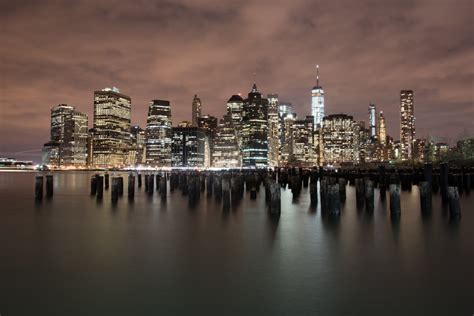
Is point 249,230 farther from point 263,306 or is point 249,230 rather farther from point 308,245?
point 263,306

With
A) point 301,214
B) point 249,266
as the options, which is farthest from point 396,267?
point 301,214

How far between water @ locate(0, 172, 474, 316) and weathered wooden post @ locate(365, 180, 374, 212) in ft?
3.93

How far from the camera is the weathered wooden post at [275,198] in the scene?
60.1ft

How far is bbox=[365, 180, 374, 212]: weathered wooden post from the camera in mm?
20698

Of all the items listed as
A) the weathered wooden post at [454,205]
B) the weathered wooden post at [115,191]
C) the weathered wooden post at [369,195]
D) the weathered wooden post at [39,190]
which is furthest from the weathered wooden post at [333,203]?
the weathered wooden post at [39,190]

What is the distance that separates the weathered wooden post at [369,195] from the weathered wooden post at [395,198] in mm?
2478

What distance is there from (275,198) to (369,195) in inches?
208

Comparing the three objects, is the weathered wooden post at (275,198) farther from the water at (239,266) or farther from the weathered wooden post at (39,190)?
the weathered wooden post at (39,190)

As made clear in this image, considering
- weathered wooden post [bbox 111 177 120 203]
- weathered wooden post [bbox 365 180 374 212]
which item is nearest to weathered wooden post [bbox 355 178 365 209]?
weathered wooden post [bbox 365 180 374 212]

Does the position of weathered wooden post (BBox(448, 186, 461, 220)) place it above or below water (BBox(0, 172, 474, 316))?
above

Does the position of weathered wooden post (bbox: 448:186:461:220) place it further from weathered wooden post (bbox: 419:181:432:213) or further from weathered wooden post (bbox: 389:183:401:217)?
weathered wooden post (bbox: 389:183:401:217)

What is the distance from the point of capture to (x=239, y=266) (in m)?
10.9

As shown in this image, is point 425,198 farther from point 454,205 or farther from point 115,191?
point 115,191

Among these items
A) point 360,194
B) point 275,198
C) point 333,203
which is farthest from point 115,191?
point 360,194
